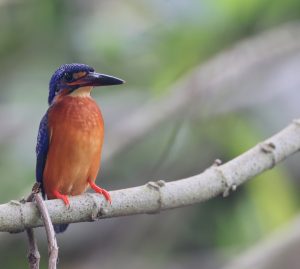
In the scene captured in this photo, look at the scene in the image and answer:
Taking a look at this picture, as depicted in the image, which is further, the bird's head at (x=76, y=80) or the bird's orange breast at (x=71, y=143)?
the bird's orange breast at (x=71, y=143)

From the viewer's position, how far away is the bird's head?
2762 millimetres

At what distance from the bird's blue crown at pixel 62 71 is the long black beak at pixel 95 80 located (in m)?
0.02

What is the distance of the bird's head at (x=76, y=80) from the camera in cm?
276

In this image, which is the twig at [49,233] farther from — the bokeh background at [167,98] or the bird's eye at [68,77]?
the bokeh background at [167,98]

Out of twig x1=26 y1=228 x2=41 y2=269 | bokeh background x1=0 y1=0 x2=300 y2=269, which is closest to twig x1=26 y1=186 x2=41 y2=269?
→ twig x1=26 y1=228 x2=41 y2=269

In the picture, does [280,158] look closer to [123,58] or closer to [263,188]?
[263,188]

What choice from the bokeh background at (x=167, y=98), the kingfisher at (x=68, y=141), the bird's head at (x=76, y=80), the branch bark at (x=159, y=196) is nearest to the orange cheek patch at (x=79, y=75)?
the bird's head at (x=76, y=80)

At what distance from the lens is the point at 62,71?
292 centimetres

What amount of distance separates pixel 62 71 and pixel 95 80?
0.18 metres

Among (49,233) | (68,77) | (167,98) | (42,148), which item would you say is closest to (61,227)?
(42,148)

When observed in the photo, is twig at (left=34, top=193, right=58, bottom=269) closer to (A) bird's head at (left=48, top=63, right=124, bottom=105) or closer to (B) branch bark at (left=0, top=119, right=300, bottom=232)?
(B) branch bark at (left=0, top=119, right=300, bottom=232)

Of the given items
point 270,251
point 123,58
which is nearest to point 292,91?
point 123,58

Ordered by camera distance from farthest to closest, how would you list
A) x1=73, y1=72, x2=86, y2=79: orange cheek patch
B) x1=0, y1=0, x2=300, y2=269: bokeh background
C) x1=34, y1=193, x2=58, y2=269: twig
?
x1=0, y1=0, x2=300, y2=269: bokeh background < x1=73, y1=72, x2=86, y2=79: orange cheek patch < x1=34, y1=193, x2=58, y2=269: twig

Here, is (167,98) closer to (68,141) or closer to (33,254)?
(68,141)
